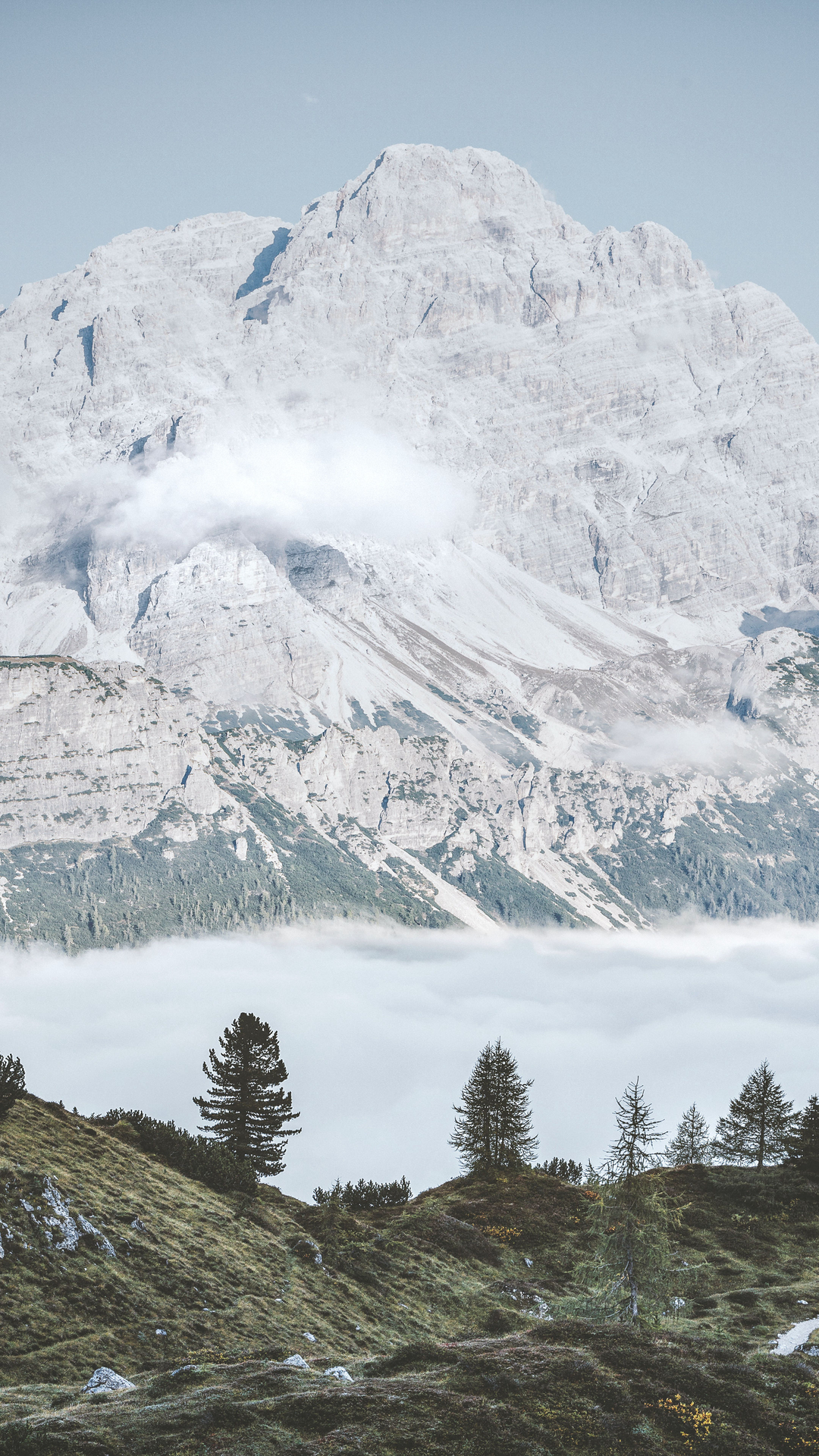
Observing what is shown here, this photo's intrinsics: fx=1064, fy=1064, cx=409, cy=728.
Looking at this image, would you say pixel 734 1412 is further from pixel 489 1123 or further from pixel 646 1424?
pixel 489 1123

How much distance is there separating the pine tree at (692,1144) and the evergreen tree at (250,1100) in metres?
70.8

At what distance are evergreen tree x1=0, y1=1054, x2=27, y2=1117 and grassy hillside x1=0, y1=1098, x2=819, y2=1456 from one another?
4.52 feet

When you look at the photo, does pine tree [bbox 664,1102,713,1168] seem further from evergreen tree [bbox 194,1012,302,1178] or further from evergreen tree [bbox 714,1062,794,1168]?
evergreen tree [bbox 194,1012,302,1178]

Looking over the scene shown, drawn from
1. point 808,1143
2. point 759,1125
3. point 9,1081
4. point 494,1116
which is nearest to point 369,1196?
point 494,1116

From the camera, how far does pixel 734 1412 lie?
122 ft

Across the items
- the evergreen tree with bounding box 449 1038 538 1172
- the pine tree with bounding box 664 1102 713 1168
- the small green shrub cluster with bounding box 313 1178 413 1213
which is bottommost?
the pine tree with bounding box 664 1102 713 1168

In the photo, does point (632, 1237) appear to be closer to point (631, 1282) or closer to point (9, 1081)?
point (631, 1282)

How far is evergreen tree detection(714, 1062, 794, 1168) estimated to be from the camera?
331ft

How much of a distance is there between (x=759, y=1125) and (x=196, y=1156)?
5734 cm

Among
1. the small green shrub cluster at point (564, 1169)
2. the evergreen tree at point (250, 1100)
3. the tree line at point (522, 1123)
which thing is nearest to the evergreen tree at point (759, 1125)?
the tree line at point (522, 1123)

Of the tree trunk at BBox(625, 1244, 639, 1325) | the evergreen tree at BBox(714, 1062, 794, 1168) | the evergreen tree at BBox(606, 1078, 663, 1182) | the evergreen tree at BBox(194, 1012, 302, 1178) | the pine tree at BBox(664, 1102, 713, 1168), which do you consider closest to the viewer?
the tree trunk at BBox(625, 1244, 639, 1325)

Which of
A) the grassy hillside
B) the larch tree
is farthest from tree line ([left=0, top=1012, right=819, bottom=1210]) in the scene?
the grassy hillside

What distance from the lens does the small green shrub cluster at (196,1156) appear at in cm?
7031

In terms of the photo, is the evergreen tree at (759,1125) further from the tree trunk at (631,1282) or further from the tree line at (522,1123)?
the tree trunk at (631,1282)
